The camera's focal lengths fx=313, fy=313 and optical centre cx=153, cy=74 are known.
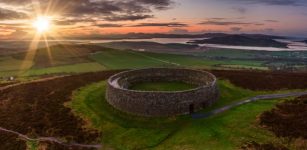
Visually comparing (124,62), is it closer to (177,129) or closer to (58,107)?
(58,107)

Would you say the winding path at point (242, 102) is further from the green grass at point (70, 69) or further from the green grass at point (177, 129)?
the green grass at point (70, 69)

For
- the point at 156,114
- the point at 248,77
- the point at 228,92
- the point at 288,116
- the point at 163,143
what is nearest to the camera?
the point at 163,143

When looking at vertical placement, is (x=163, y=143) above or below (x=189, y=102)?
below

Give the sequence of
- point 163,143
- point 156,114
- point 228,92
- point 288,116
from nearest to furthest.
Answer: point 163,143, point 288,116, point 156,114, point 228,92

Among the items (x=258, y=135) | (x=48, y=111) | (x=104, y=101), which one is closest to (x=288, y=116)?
(x=258, y=135)

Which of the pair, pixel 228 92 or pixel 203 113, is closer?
pixel 203 113

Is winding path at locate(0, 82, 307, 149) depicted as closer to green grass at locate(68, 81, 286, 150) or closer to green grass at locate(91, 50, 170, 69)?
green grass at locate(68, 81, 286, 150)

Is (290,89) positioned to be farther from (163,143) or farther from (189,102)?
(163,143)
